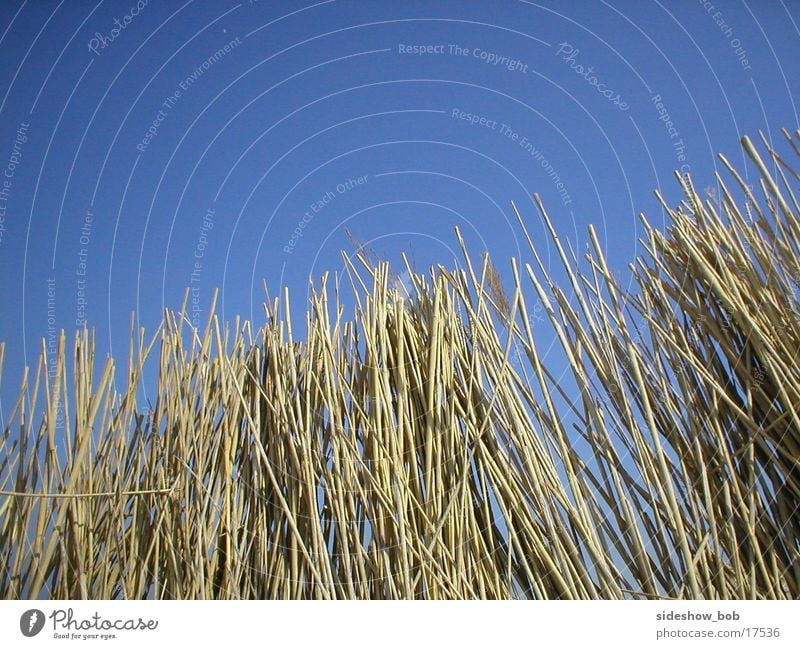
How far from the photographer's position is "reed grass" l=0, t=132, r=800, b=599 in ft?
3.80

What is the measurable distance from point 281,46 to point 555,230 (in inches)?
25.1

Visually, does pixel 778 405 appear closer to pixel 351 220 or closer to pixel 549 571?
pixel 549 571

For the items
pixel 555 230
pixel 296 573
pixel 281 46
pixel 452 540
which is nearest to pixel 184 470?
pixel 296 573

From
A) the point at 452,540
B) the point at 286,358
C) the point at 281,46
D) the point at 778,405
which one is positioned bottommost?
the point at 452,540

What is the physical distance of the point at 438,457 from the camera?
3.85ft

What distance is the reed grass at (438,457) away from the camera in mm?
1158

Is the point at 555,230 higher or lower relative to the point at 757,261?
higher

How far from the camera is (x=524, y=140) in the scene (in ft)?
4.89
